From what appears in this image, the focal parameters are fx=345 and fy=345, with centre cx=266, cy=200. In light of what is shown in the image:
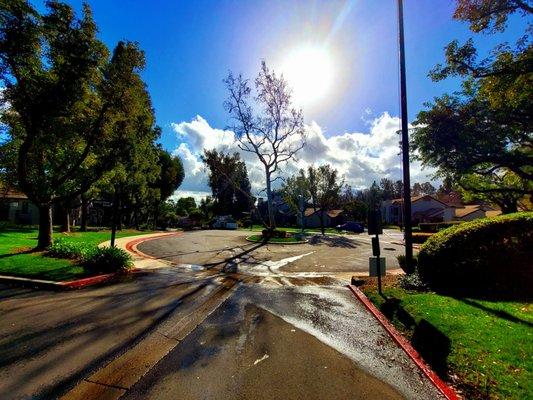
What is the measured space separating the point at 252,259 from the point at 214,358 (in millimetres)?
12226

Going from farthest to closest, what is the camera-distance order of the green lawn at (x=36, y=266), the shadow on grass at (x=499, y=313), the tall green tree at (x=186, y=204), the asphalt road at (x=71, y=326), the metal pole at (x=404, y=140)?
the tall green tree at (x=186, y=204), the metal pole at (x=404, y=140), the green lawn at (x=36, y=266), the shadow on grass at (x=499, y=313), the asphalt road at (x=71, y=326)

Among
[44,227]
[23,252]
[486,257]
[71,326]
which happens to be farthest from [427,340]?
[44,227]

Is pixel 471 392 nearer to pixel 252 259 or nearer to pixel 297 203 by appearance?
pixel 252 259

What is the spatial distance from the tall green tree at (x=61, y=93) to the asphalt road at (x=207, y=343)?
6278mm

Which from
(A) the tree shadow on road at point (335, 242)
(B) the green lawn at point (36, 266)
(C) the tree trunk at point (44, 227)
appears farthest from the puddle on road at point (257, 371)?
(A) the tree shadow on road at point (335, 242)

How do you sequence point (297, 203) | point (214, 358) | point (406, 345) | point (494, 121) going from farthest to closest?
point (297, 203) → point (494, 121) → point (406, 345) → point (214, 358)

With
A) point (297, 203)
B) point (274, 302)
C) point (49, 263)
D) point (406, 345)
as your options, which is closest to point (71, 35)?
point (49, 263)

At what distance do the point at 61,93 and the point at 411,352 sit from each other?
13.3 meters

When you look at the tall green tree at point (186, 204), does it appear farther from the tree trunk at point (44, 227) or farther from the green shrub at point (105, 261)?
the green shrub at point (105, 261)

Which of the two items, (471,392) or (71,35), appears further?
(71,35)

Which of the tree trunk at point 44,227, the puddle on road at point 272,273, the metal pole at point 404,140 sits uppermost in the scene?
the metal pole at point 404,140

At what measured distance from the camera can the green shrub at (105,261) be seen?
12.2m

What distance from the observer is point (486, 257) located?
9117 millimetres

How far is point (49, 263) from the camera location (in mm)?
12258
